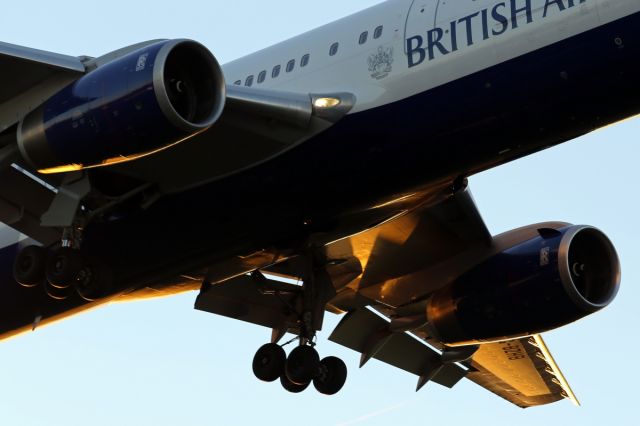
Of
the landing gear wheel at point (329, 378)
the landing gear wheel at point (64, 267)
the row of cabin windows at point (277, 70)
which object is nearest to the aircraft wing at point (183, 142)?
the landing gear wheel at point (64, 267)

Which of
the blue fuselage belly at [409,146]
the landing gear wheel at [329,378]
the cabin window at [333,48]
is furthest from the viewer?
the landing gear wheel at [329,378]

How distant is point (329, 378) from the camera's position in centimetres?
2241

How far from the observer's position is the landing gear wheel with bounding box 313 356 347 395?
22.4m

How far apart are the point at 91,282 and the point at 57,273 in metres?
0.60

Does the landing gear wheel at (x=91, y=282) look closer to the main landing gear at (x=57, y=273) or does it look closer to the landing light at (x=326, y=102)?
the main landing gear at (x=57, y=273)

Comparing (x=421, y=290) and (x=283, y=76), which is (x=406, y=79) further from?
(x=421, y=290)

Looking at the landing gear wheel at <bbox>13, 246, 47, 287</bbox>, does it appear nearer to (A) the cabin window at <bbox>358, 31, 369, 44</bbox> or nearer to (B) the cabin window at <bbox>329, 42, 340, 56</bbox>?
(B) the cabin window at <bbox>329, 42, 340, 56</bbox>

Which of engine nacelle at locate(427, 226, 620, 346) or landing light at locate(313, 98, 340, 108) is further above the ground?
landing light at locate(313, 98, 340, 108)

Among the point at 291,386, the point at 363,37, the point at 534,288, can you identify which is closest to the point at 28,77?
the point at 363,37

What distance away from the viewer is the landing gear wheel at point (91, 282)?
19984mm

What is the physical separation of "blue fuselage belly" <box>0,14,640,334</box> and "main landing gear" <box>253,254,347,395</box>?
1.82 meters

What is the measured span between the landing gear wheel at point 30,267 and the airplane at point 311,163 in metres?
0.03

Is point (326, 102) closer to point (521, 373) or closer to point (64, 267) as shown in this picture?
point (64, 267)

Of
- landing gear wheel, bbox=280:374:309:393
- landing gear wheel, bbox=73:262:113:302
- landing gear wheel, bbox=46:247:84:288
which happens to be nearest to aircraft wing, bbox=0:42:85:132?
landing gear wheel, bbox=46:247:84:288
